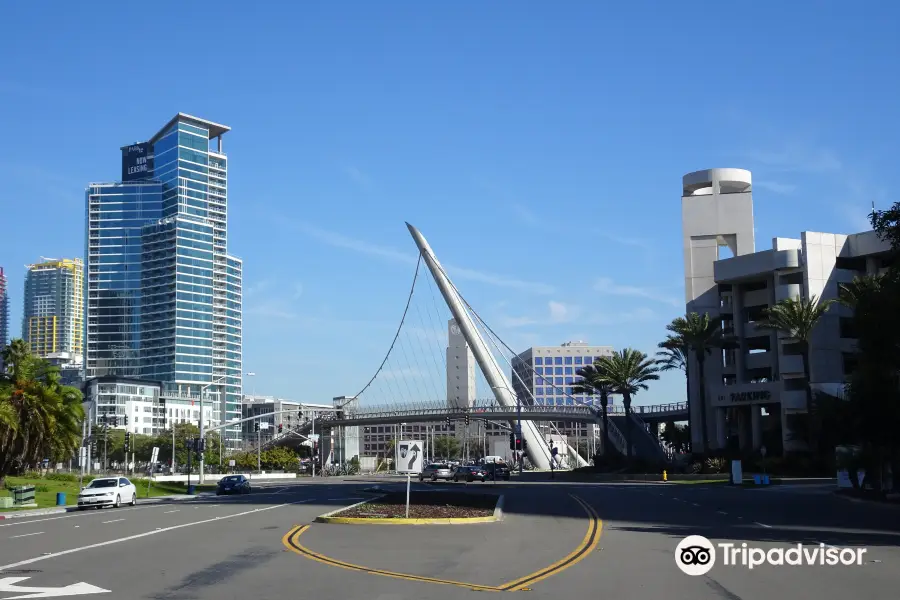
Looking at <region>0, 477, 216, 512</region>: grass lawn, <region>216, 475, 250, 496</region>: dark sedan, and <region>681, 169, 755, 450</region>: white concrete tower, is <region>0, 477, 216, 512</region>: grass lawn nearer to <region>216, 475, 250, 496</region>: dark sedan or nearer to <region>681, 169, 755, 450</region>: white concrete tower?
<region>216, 475, 250, 496</region>: dark sedan

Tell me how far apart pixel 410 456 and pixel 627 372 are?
65.1 metres

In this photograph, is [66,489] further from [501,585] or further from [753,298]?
[753,298]

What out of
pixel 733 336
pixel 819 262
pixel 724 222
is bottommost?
pixel 733 336

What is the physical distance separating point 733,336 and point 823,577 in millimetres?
77151

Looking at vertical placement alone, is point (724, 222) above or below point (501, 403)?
above

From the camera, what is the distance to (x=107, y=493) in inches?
1813

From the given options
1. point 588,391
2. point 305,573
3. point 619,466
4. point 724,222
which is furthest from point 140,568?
point 724,222

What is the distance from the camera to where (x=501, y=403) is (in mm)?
121625

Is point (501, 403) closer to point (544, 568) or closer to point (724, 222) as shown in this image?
point (724, 222)

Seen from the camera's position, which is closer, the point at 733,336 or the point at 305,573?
the point at 305,573

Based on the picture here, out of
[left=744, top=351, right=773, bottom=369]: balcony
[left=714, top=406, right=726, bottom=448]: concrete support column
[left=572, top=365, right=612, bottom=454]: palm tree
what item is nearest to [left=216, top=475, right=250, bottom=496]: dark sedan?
[left=572, top=365, right=612, bottom=454]: palm tree

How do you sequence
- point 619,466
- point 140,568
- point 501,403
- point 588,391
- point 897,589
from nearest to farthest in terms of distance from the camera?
1. point 897,589
2. point 140,568
3. point 619,466
4. point 588,391
5. point 501,403

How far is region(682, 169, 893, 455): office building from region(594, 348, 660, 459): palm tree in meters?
6.42

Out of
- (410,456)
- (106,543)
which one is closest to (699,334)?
(410,456)
